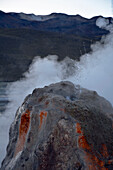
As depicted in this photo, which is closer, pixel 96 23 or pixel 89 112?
pixel 89 112

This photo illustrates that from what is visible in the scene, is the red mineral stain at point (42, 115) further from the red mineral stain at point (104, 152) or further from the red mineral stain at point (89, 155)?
the red mineral stain at point (104, 152)

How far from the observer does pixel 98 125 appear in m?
1.77

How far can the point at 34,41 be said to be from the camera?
16250 millimetres

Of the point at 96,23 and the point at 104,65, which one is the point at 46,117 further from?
the point at 96,23

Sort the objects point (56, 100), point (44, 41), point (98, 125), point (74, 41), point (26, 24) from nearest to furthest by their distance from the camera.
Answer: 1. point (98, 125)
2. point (56, 100)
3. point (44, 41)
4. point (74, 41)
5. point (26, 24)

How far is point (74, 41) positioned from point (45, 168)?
56.0 feet

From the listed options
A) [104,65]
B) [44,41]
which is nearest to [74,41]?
[44,41]

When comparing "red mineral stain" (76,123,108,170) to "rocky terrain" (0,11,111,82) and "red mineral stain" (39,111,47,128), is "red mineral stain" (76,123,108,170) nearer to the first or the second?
"red mineral stain" (39,111,47,128)

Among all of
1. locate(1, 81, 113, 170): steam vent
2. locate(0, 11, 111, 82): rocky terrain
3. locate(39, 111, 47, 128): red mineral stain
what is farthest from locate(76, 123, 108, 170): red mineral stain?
locate(0, 11, 111, 82): rocky terrain

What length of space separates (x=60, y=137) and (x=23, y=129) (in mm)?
579

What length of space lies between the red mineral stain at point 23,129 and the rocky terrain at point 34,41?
6.77 metres

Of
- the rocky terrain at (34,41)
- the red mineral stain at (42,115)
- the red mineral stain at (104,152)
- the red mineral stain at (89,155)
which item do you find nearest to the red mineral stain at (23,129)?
the red mineral stain at (42,115)

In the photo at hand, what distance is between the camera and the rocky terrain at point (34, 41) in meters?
10.8

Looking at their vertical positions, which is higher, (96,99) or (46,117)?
(96,99)
